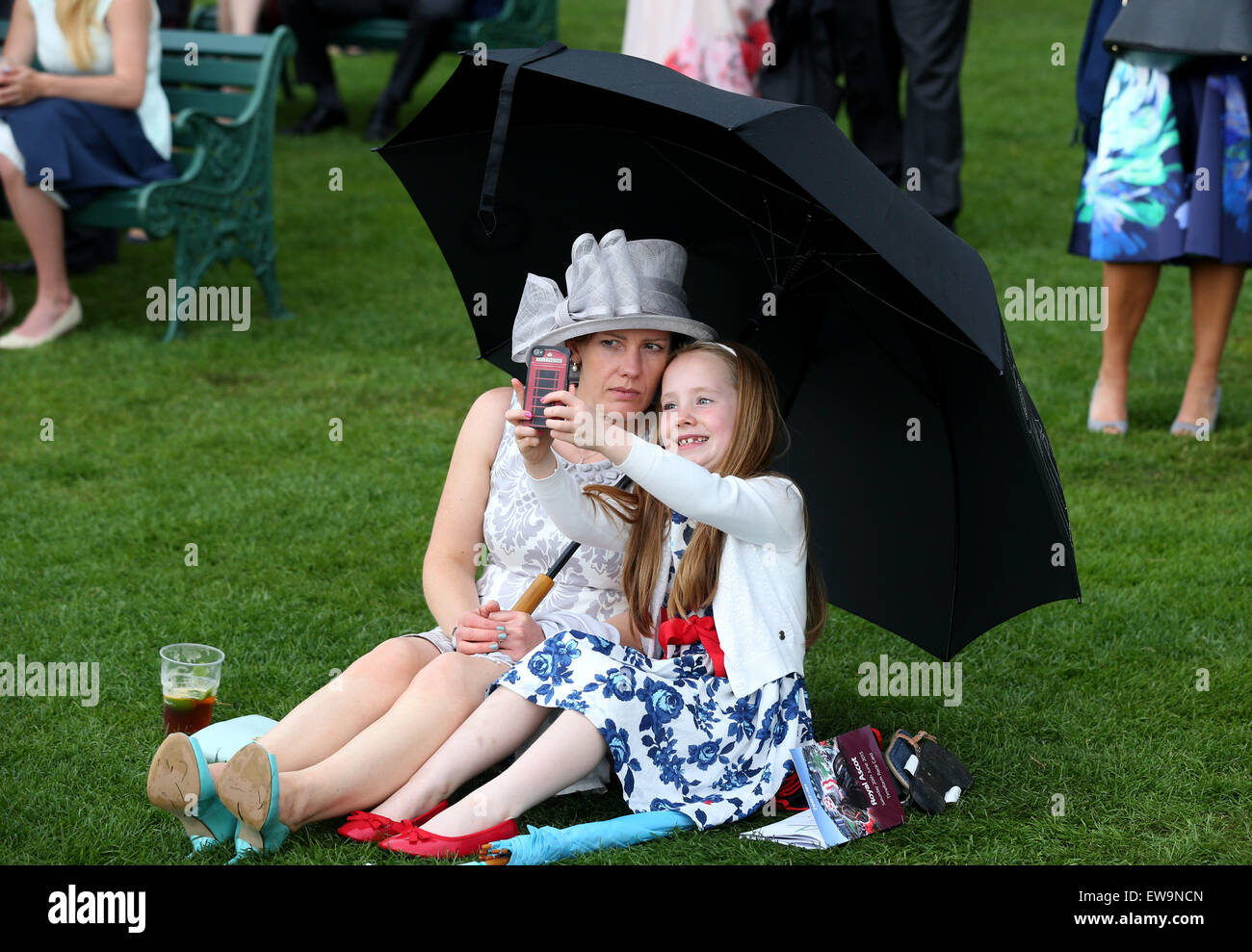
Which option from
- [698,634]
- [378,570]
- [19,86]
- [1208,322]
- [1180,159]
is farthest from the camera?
[19,86]

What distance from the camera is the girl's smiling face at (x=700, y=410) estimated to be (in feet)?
10.9

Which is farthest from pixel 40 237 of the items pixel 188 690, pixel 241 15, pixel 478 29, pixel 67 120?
pixel 478 29

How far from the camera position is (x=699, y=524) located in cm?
339

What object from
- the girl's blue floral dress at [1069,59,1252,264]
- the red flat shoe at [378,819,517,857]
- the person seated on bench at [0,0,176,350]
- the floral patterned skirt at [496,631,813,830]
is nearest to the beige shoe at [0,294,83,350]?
the person seated on bench at [0,0,176,350]

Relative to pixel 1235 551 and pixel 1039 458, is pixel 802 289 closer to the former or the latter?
pixel 1039 458

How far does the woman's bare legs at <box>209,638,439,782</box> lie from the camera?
3.22 meters

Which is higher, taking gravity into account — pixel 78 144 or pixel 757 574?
pixel 78 144

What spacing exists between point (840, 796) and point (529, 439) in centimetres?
99

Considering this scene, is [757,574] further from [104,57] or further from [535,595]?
[104,57]

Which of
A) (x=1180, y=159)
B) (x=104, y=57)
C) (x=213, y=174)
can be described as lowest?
(x=1180, y=159)

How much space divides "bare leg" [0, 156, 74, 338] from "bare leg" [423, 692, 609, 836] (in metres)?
4.91

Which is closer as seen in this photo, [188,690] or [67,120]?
[188,690]

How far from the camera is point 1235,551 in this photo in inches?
196
